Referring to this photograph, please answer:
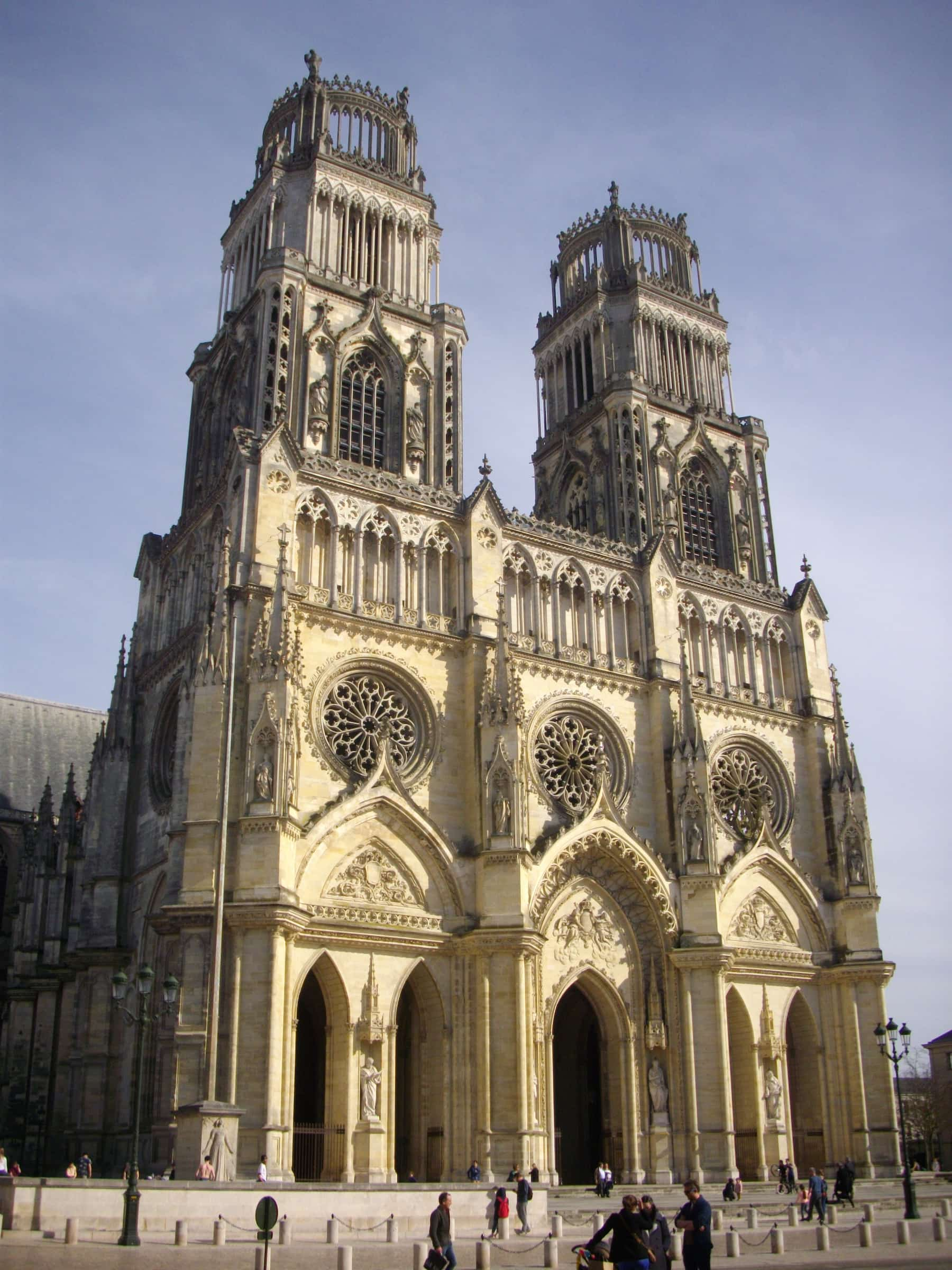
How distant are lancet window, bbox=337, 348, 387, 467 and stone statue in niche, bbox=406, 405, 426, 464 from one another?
927 millimetres

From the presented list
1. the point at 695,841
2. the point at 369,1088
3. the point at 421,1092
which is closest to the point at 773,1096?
the point at 695,841

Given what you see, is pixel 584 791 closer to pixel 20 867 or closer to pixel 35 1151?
pixel 35 1151

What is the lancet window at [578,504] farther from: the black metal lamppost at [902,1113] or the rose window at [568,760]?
the black metal lamppost at [902,1113]

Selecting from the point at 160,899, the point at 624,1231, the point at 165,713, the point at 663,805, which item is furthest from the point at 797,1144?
the point at 624,1231

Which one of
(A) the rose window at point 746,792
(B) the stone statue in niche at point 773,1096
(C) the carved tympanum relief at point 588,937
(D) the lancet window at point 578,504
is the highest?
(D) the lancet window at point 578,504

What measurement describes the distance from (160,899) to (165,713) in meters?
6.40

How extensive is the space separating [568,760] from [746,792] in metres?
7.96

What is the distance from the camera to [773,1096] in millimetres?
39031

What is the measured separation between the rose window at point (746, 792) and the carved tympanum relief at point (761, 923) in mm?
2202

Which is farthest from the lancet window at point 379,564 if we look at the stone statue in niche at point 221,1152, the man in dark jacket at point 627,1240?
the man in dark jacket at point 627,1240

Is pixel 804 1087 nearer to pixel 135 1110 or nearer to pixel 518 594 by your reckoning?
pixel 518 594

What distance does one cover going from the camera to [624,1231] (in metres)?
12.5

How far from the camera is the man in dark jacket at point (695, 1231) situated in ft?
45.2

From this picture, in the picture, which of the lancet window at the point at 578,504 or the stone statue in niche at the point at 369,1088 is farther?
the lancet window at the point at 578,504
